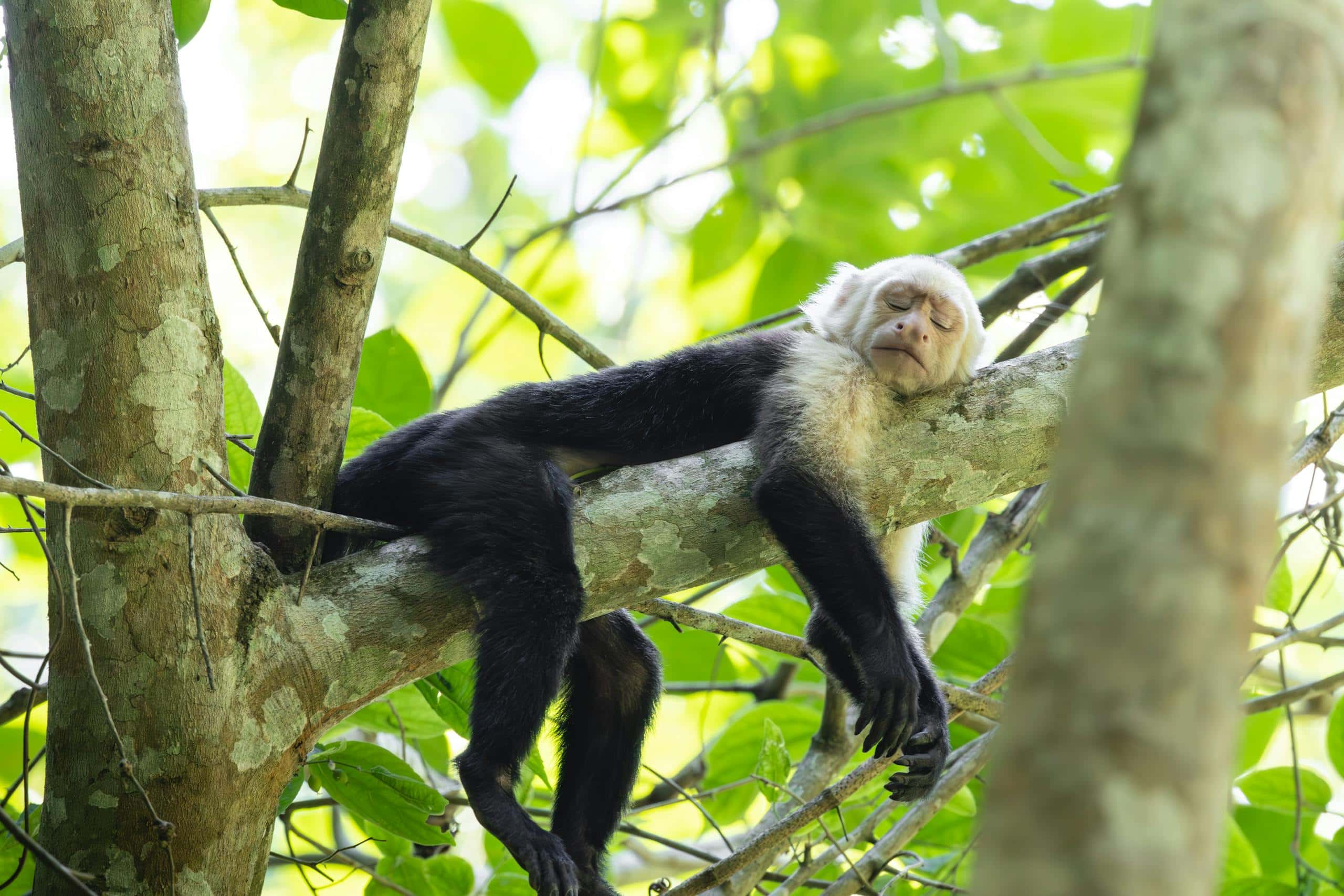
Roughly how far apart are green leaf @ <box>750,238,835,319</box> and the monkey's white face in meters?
0.99

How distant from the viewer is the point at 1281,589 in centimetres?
318

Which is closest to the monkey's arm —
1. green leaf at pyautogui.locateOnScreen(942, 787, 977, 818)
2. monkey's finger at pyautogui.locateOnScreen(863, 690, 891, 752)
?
monkey's finger at pyautogui.locateOnScreen(863, 690, 891, 752)

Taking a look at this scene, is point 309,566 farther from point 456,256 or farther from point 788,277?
point 788,277

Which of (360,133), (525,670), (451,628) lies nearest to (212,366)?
(360,133)

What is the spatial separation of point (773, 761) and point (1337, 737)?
5.44ft

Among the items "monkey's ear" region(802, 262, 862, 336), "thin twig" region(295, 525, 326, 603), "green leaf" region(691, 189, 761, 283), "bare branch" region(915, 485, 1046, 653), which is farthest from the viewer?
"green leaf" region(691, 189, 761, 283)

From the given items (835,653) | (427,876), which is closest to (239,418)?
(427,876)

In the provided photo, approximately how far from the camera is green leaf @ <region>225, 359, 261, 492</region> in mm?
2787

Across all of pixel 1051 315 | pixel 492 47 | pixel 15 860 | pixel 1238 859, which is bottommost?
pixel 15 860

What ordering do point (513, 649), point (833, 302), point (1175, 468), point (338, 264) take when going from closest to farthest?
point (1175, 468) → point (338, 264) → point (513, 649) → point (833, 302)

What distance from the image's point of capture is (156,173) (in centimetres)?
Answer: 203

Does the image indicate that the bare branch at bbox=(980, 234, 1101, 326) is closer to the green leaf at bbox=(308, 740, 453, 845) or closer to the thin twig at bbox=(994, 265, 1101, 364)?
the thin twig at bbox=(994, 265, 1101, 364)

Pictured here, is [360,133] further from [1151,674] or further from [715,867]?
[1151,674]

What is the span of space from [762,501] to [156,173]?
1434 mm
